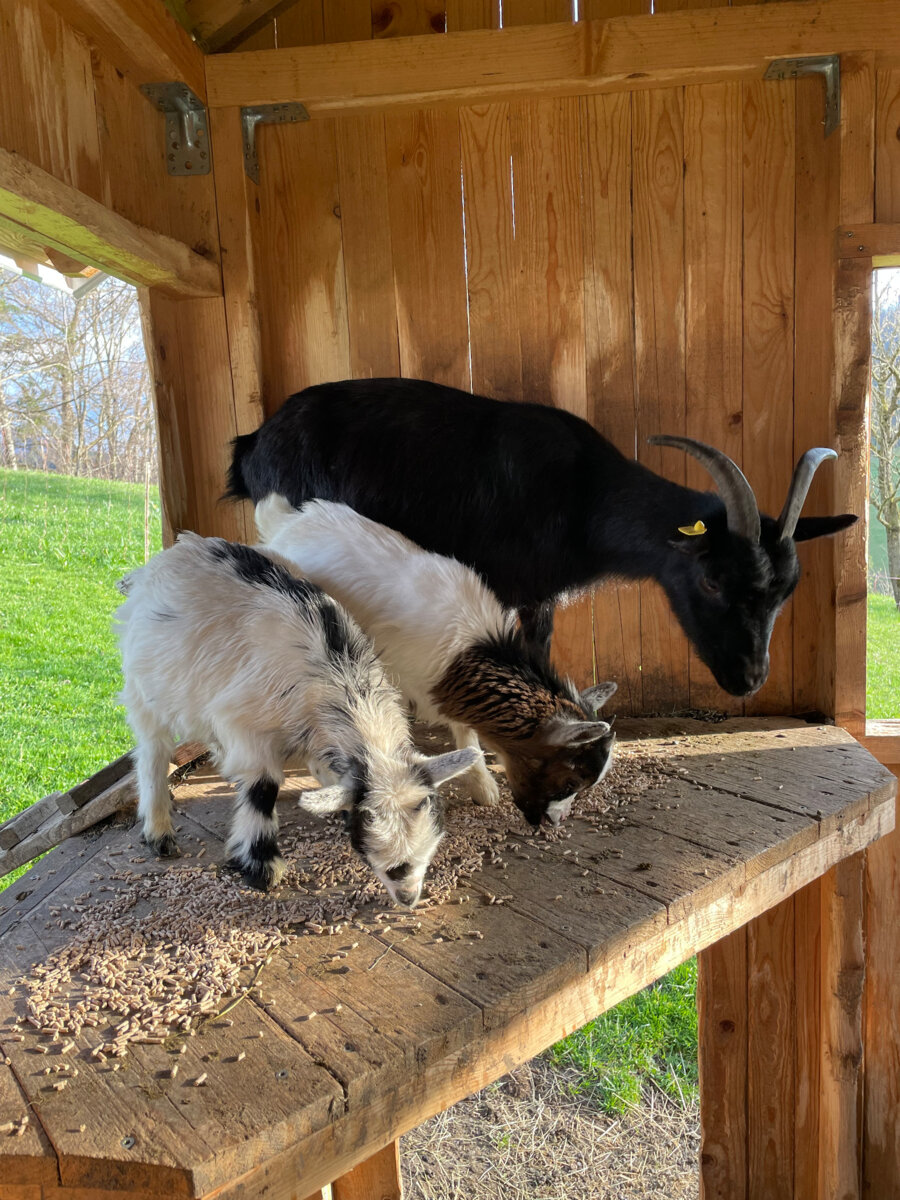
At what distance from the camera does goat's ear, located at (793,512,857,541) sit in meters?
3.35

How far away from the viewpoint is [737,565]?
318cm

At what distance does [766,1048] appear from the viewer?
13.6 feet

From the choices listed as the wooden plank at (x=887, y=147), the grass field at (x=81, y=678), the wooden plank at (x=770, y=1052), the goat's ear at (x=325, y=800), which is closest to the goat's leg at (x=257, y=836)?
the goat's ear at (x=325, y=800)

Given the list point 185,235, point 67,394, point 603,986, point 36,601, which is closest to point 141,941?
point 603,986

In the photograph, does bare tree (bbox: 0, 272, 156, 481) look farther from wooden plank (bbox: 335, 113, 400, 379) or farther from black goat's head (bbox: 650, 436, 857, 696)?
black goat's head (bbox: 650, 436, 857, 696)

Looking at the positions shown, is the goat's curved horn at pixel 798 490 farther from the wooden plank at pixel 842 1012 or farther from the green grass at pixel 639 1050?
the green grass at pixel 639 1050

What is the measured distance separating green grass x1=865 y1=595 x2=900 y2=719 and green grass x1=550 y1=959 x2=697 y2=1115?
2465 millimetres

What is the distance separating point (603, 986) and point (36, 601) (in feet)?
15.6

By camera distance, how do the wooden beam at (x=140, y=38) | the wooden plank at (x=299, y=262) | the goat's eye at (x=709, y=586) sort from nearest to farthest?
the wooden beam at (x=140, y=38), the goat's eye at (x=709, y=586), the wooden plank at (x=299, y=262)

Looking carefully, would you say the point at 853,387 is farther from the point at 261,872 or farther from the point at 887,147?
the point at 261,872

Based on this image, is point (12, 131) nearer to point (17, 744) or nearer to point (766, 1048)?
point (17, 744)

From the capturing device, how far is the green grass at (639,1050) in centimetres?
553

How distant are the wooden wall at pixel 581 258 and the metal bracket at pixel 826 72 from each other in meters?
0.07

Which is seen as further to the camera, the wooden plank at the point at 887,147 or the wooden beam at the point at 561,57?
the wooden plank at the point at 887,147
